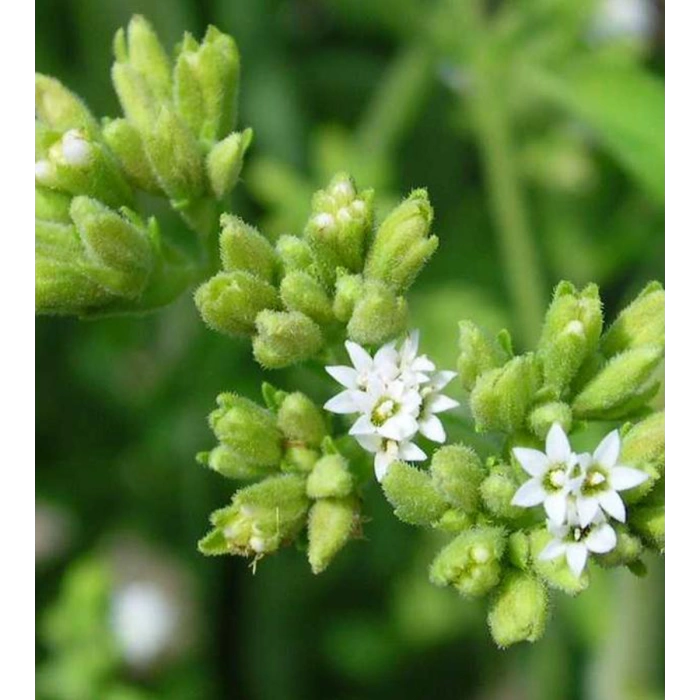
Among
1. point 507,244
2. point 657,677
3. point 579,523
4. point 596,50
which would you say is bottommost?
point 657,677

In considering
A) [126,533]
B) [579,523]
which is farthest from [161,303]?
[126,533]

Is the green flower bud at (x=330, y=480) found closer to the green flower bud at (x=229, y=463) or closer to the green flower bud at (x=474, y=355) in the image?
the green flower bud at (x=229, y=463)

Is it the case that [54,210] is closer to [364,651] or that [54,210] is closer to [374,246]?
[374,246]

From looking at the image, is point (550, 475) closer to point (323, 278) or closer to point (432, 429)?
point (432, 429)

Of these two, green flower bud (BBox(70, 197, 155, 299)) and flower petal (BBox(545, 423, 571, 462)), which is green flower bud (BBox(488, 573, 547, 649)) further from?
green flower bud (BBox(70, 197, 155, 299))

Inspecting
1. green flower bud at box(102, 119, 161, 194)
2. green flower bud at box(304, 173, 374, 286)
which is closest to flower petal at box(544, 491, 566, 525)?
green flower bud at box(304, 173, 374, 286)

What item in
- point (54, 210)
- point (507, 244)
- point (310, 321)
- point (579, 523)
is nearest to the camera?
point (579, 523)
